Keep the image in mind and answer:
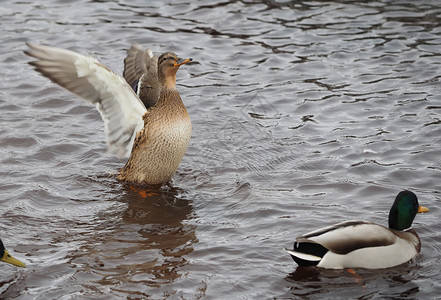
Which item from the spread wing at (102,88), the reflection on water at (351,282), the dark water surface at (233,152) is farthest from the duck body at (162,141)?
the reflection on water at (351,282)

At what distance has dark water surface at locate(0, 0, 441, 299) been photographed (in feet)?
18.2

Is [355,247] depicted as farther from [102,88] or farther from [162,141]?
[102,88]

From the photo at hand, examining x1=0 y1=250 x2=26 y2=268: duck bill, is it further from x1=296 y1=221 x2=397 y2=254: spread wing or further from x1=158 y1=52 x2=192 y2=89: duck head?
x1=158 y1=52 x2=192 y2=89: duck head

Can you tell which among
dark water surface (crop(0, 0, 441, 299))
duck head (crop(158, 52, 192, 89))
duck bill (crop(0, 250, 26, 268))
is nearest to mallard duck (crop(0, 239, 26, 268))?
duck bill (crop(0, 250, 26, 268))

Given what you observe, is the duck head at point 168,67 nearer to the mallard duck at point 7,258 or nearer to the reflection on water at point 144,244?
the reflection on water at point 144,244

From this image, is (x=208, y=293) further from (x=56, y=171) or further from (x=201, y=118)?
(x=201, y=118)

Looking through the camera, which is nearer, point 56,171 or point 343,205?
point 343,205

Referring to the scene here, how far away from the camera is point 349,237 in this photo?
17.7 ft

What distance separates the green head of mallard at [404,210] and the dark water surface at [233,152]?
24cm

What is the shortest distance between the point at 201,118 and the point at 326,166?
179 cm

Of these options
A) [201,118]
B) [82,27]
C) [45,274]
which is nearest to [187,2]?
[82,27]

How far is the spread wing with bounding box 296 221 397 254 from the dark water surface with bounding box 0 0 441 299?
0.73 ft

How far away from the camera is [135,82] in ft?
26.6

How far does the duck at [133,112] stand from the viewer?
672 cm
